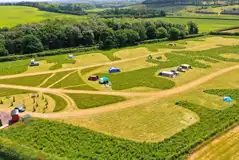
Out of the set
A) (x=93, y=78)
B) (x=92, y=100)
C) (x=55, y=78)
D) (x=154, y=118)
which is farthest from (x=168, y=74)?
(x=55, y=78)

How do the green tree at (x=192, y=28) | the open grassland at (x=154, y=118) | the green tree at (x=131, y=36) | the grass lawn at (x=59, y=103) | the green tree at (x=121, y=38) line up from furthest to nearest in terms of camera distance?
the green tree at (x=192, y=28), the green tree at (x=131, y=36), the green tree at (x=121, y=38), the grass lawn at (x=59, y=103), the open grassland at (x=154, y=118)

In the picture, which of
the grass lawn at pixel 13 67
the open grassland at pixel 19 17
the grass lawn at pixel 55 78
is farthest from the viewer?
the open grassland at pixel 19 17

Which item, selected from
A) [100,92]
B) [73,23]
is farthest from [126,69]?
[73,23]

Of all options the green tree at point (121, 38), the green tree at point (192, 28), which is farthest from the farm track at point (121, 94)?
the green tree at point (192, 28)

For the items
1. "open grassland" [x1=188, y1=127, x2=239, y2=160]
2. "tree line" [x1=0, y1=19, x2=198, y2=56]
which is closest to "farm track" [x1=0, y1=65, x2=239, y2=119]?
"open grassland" [x1=188, y1=127, x2=239, y2=160]

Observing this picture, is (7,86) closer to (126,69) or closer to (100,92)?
(100,92)

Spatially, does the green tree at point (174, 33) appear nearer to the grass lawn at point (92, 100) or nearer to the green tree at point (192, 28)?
the green tree at point (192, 28)
